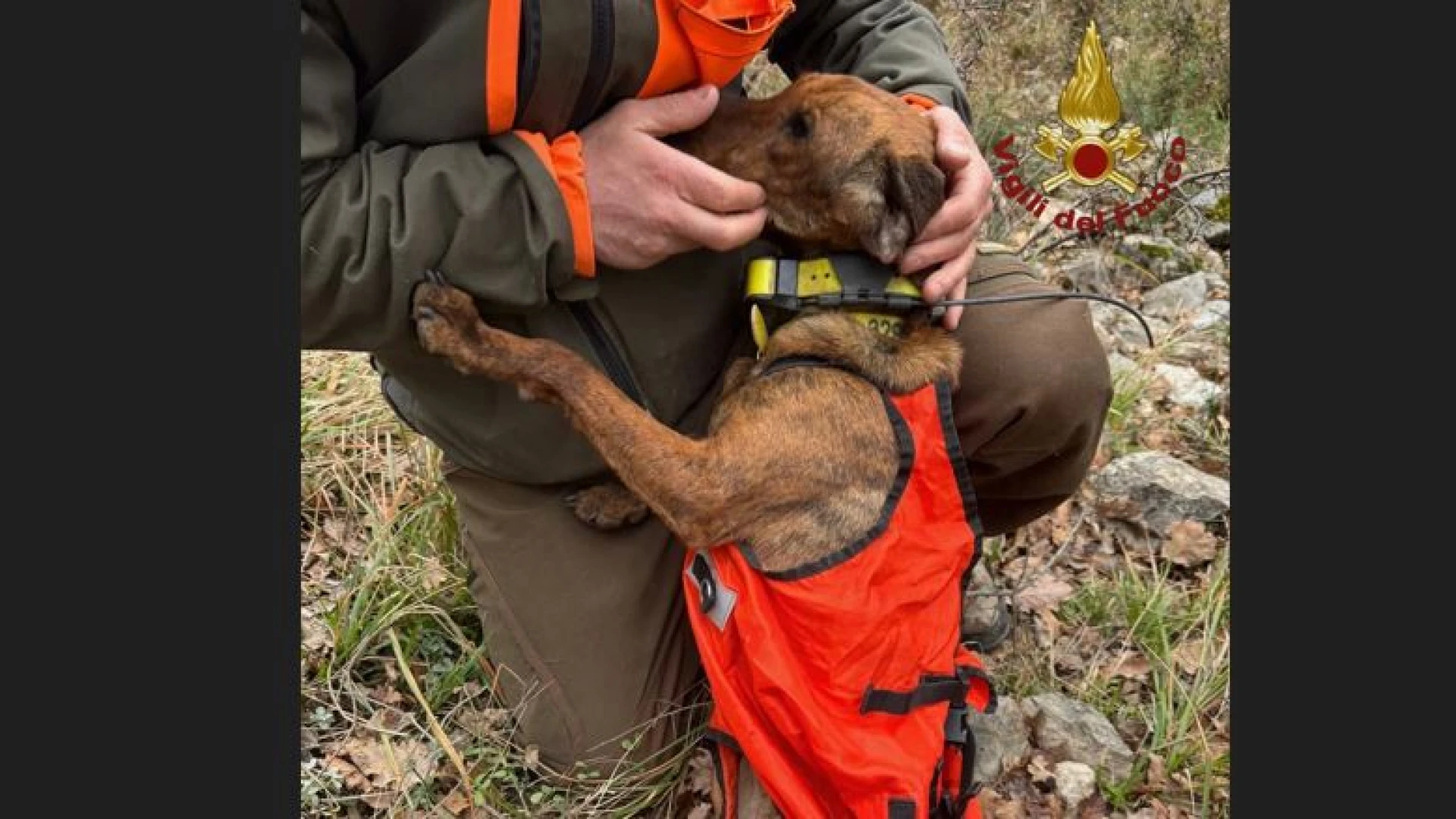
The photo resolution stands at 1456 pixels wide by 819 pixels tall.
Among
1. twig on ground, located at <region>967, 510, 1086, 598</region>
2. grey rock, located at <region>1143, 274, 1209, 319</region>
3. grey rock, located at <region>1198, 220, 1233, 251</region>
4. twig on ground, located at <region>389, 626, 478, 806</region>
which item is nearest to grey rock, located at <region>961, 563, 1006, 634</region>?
twig on ground, located at <region>967, 510, 1086, 598</region>

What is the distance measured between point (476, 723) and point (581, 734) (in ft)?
1.06

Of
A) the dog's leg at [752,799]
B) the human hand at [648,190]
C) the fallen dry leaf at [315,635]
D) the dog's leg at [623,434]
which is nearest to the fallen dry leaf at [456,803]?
the fallen dry leaf at [315,635]

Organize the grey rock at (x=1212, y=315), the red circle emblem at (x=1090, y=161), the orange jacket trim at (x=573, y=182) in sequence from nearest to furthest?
1. the orange jacket trim at (x=573, y=182)
2. the grey rock at (x=1212, y=315)
3. the red circle emblem at (x=1090, y=161)

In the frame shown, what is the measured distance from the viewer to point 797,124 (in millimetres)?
2955

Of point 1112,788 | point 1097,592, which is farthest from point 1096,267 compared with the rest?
point 1112,788

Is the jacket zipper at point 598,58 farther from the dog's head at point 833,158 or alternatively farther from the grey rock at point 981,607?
the grey rock at point 981,607

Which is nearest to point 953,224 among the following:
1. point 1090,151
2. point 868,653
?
point 868,653

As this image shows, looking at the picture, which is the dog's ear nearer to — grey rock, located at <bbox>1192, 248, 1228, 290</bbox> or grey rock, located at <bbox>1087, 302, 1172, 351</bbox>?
grey rock, located at <bbox>1087, 302, 1172, 351</bbox>

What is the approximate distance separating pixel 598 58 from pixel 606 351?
0.79m

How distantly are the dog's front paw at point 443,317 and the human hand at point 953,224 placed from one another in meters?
1.15

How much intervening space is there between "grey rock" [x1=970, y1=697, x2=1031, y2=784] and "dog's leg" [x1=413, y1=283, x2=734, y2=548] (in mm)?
1137

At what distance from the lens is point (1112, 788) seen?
3.15 m

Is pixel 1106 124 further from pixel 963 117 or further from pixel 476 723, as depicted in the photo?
pixel 476 723

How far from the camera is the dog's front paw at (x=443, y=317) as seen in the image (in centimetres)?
263
